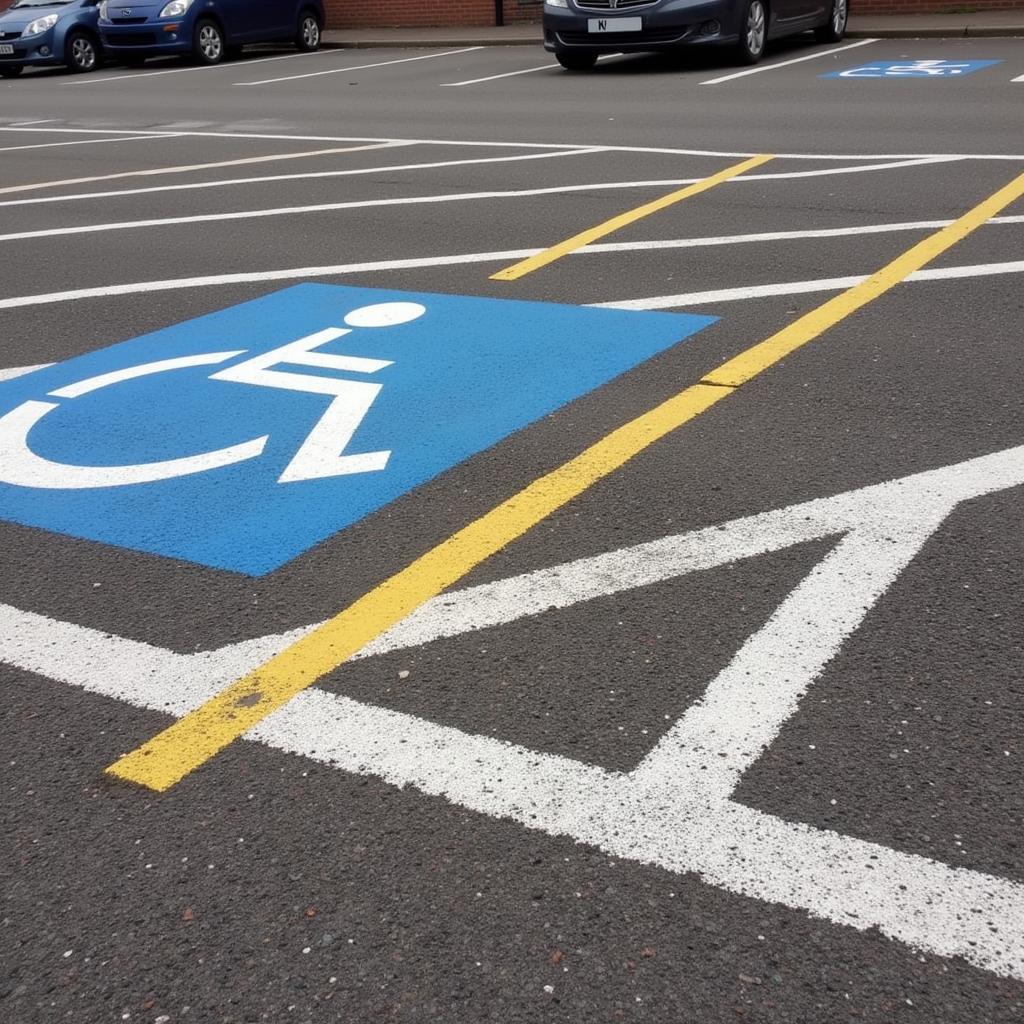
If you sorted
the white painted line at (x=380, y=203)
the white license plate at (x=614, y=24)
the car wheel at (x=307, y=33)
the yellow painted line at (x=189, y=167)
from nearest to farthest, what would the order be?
the white painted line at (x=380, y=203), the yellow painted line at (x=189, y=167), the white license plate at (x=614, y=24), the car wheel at (x=307, y=33)

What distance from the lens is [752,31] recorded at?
51.5 feet

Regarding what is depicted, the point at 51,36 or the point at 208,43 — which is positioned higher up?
the point at 51,36

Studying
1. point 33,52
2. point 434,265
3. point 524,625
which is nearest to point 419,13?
point 33,52

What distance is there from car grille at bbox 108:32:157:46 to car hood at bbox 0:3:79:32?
179cm

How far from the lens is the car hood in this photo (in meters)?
22.3

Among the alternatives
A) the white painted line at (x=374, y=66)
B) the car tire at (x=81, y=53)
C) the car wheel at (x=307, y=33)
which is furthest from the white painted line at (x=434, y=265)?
the car wheel at (x=307, y=33)

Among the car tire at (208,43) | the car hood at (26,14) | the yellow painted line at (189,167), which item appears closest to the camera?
the yellow painted line at (189,167)

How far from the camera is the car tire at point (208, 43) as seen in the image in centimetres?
2122

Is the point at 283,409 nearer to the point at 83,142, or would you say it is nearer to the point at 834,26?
the point at 83,142

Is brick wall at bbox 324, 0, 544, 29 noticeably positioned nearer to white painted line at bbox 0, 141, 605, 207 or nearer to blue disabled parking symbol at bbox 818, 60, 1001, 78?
blue disabled parking symbol at bbox 818, 60, 1001, 78

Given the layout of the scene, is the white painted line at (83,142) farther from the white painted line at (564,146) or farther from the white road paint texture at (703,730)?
the white road paint texture at (703,730)

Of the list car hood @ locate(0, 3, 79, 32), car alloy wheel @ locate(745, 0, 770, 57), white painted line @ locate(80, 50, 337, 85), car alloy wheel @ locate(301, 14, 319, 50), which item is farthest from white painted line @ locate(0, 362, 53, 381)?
car alloy wheel @ locate(301, 14, 319, 50)

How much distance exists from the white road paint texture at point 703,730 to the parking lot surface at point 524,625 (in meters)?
0.01

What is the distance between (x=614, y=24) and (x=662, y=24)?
23.9 inches
